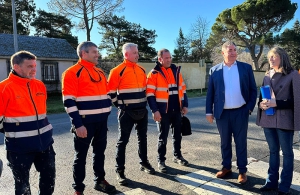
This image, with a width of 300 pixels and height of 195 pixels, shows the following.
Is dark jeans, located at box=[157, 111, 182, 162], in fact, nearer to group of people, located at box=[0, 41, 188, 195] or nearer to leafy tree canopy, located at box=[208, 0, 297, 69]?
group of people, located at box=[0, 41, 188, 195]

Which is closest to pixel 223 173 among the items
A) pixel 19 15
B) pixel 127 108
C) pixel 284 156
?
pixel 284 156

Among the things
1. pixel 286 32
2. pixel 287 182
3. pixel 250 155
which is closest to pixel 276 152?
pixel 287 182

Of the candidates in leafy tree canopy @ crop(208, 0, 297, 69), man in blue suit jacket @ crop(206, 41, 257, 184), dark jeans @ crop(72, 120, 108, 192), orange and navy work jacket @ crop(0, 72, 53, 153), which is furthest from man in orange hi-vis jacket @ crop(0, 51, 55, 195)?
leafy tree canopy @ crop(208, 0, 297, 69)

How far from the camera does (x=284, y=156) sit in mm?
3273

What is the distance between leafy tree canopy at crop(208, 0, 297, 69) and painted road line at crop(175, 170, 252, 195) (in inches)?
1207

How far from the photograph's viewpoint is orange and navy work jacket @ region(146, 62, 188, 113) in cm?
412

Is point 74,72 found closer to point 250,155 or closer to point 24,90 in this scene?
point 24,90

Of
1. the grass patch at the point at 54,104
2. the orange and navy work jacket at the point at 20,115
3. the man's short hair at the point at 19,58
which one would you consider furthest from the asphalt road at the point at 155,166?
the grass patch at the point at 54,104

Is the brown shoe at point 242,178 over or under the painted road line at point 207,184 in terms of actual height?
over

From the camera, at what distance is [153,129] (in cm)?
750

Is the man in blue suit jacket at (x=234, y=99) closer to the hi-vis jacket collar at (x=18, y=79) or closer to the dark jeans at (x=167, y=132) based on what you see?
the dark jeans at (x=167, y=132)

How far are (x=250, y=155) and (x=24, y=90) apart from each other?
4133 mm

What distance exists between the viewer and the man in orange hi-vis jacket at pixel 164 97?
4.16 metres

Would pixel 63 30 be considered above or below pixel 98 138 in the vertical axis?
above
